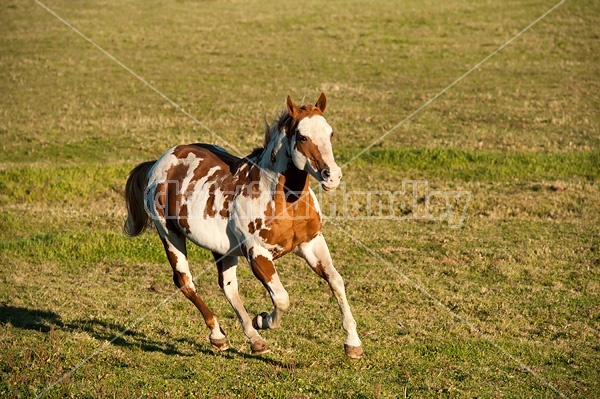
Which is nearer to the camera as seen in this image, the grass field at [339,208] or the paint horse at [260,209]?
the paint horse at [260,209]

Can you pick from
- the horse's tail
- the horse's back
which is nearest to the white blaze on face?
the horse's back

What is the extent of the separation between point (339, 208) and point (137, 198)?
553 cm

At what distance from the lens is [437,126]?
20.4 m

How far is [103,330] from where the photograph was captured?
9141mm

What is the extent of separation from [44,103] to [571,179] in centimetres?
1567

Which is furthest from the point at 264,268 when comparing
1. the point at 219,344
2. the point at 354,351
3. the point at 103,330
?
the point at 103,330

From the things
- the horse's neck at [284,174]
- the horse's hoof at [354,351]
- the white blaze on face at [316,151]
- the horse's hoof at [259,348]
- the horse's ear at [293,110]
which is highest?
the horse's ear at [293,110]

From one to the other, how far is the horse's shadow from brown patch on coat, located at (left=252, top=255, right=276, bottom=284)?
3.16 feet

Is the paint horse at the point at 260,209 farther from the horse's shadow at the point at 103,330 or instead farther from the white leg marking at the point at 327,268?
the horse's shadow at the point at 103,330

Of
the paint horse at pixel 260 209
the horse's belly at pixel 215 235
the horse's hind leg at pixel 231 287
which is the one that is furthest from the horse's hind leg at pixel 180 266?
the horse's belly at pixel 215 235

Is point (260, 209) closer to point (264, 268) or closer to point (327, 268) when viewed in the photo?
point (264, 268)

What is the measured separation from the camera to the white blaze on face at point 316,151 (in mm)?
7035

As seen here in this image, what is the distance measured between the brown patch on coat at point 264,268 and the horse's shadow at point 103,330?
96 centimetres

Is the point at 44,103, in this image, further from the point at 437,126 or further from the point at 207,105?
the point at 437,126
